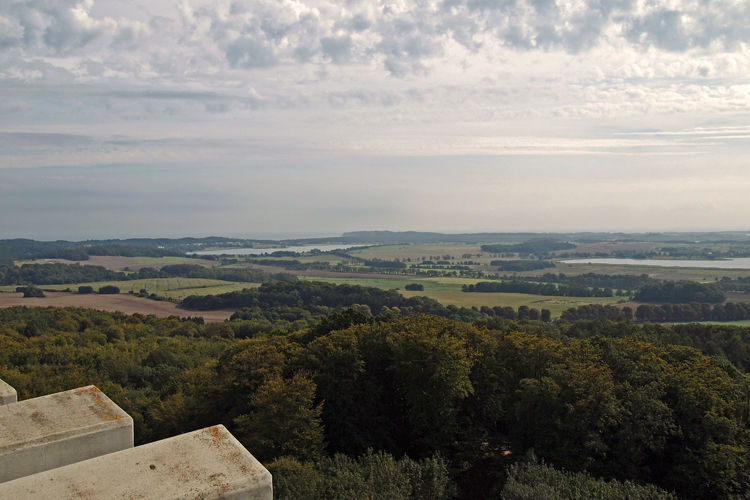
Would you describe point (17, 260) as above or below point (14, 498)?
below

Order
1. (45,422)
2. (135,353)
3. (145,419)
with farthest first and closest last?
(135,353), (145,419), (45,422)

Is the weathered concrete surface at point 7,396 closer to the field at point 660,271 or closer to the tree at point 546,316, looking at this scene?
the tree at point 546,316

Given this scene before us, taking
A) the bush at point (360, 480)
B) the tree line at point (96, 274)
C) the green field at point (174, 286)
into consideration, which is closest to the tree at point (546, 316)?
the bush at point (360, 480)

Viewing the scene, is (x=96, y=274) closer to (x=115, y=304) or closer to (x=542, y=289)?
(x=115, y=304)

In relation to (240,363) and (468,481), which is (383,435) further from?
(240,363)

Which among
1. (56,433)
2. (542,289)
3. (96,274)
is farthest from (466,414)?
(96,274)

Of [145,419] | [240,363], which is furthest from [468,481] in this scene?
[145,419]

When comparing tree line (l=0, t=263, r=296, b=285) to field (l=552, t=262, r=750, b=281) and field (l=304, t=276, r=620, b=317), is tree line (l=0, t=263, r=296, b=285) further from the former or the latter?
field (l=552, t=262, r=750, b=281)

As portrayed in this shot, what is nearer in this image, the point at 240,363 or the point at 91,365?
the point at 240,363
